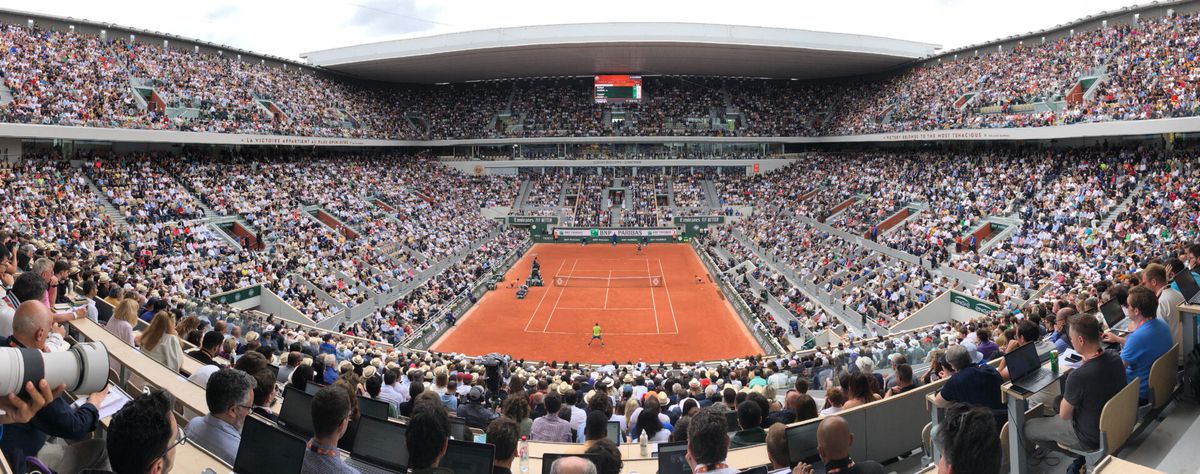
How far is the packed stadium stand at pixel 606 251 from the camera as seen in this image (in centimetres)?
482

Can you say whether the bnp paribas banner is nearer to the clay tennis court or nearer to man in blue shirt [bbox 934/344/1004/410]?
the clay tennis court

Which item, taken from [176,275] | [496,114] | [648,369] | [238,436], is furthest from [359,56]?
[238,436]

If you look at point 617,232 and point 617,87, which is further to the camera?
point 617,87

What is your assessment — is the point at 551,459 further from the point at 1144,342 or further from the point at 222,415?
the point at 1144,342

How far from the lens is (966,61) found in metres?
46.1

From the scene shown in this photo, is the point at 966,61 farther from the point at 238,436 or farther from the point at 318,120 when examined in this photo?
the point at 238,436

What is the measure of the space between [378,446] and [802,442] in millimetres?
3359

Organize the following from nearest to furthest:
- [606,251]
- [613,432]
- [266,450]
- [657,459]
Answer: [266,450] < [657,459] < [613,432] < [606,251]

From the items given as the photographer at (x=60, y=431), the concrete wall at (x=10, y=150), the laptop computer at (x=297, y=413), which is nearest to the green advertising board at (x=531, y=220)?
the concrete wall at (x=10, y=150)

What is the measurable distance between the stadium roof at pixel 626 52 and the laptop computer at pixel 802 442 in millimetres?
47711

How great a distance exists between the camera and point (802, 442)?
17.0 ft

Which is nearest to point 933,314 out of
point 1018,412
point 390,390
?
point 390,390

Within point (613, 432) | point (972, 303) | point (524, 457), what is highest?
point (524, 457)

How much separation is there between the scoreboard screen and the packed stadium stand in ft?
0.72
